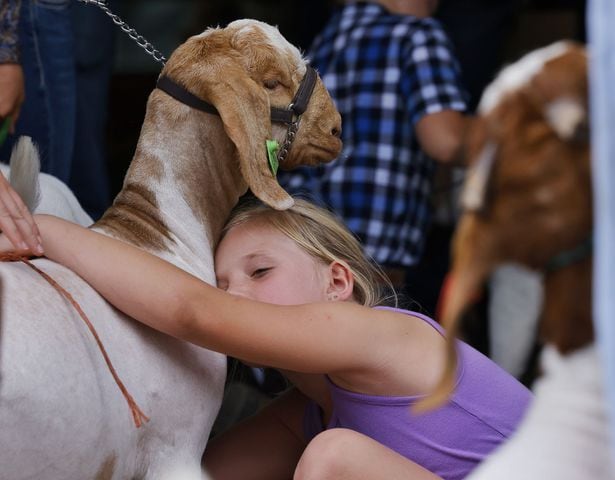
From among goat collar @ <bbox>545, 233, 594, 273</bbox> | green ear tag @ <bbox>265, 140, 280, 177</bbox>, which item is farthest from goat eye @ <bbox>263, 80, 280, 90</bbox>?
goat collar @ <bbox>545, 233, 594, 273</bbox>

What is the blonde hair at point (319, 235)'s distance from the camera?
231cm

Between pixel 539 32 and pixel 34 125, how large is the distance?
8.14 ft

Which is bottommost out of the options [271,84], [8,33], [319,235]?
[319,235]

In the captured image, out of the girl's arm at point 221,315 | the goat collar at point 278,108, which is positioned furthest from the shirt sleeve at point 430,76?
the girl's arm at point 221,315

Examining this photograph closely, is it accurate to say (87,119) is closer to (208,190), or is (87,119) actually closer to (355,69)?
(355,69)

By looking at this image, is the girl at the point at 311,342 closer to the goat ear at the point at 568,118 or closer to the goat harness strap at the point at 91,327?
the goat harness strap at the point at 91,327

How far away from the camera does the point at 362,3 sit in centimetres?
357

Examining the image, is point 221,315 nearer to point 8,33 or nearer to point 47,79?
point 8,33

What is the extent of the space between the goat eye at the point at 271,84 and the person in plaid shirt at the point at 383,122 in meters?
1.15

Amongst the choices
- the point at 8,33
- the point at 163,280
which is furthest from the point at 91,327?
the point at 8,33

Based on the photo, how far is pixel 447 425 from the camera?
210cm

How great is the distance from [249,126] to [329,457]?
655 mm

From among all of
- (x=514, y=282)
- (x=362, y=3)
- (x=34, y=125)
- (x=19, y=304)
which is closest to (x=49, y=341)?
(x=19, y=304)

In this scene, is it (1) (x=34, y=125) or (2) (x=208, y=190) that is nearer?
(2) (x=208, y=190)
